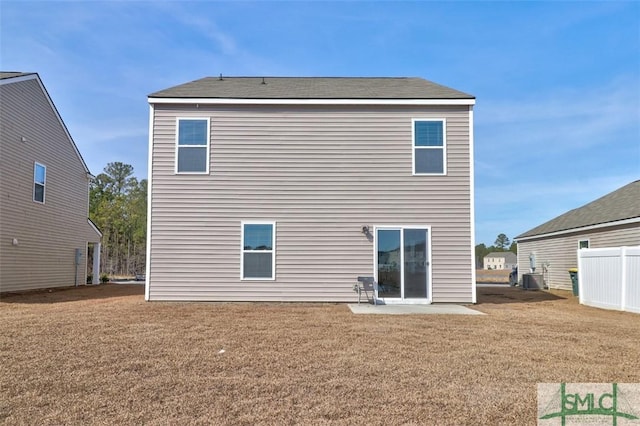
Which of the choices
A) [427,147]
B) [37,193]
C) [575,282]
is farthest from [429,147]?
[37,193]

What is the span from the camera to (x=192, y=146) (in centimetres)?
1073

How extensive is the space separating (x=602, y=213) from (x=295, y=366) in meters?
16.1

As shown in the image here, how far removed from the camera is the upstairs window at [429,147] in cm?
1070

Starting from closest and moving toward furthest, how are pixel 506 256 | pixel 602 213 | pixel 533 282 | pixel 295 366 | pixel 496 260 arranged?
pixel 295 366 < pixel 602 213 < pixel 533 282 < pixel 506 256 < pixel 496 260

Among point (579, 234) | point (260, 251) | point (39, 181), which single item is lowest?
point (260, 251)

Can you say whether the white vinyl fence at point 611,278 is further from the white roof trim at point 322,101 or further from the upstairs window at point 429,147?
the white roof trim at point 322,101

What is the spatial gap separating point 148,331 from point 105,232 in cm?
2838

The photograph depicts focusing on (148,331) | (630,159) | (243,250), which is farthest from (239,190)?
(630,159)

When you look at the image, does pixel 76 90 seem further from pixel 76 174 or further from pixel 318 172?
pixel 318 172

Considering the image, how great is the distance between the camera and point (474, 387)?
4086mm

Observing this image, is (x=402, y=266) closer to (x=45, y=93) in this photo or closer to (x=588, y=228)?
(x=588, y=228)

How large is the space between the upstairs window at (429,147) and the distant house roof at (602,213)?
7.49 meters

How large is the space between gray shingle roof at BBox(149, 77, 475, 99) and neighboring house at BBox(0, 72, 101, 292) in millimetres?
5834

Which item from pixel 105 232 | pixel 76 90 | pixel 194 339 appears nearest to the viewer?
pixel 194 339
